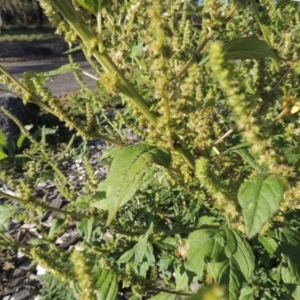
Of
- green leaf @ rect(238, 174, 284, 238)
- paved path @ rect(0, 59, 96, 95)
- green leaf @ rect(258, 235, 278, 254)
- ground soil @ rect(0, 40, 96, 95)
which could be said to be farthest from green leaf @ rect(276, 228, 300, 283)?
ground soil @ rect(0, 40, 96, 95)

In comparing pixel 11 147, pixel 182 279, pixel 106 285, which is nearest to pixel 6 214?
pixel 106 285

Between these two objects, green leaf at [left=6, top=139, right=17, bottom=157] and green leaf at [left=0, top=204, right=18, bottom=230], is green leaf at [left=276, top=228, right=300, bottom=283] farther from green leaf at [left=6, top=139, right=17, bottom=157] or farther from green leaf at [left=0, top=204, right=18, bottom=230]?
green leaf at [left=6, top=139, right=17, bottom=157]

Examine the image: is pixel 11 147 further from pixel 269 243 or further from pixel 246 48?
pixel 246 48

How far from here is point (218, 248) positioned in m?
1.22

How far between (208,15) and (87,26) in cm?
34

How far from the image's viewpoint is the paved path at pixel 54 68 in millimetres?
9245

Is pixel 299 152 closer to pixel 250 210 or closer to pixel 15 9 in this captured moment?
pixel 250 210

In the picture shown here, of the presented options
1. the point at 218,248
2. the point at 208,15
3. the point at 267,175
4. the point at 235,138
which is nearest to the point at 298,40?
the point at 235,138

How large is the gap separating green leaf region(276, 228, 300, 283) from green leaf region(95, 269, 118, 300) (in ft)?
2.06

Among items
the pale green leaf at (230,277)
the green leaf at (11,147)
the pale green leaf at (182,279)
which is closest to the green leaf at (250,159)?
the pale green leaf at (230,277)

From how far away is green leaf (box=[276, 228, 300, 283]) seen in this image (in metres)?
1.40

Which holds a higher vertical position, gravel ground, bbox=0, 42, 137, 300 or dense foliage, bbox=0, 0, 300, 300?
dense foliage, bbox=0, 0, 300, 300

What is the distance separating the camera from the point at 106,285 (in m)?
1.48

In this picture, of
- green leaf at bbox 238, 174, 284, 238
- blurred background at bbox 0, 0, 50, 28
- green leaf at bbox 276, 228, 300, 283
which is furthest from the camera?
blurred background at bbox 0, 0, 50, 28
